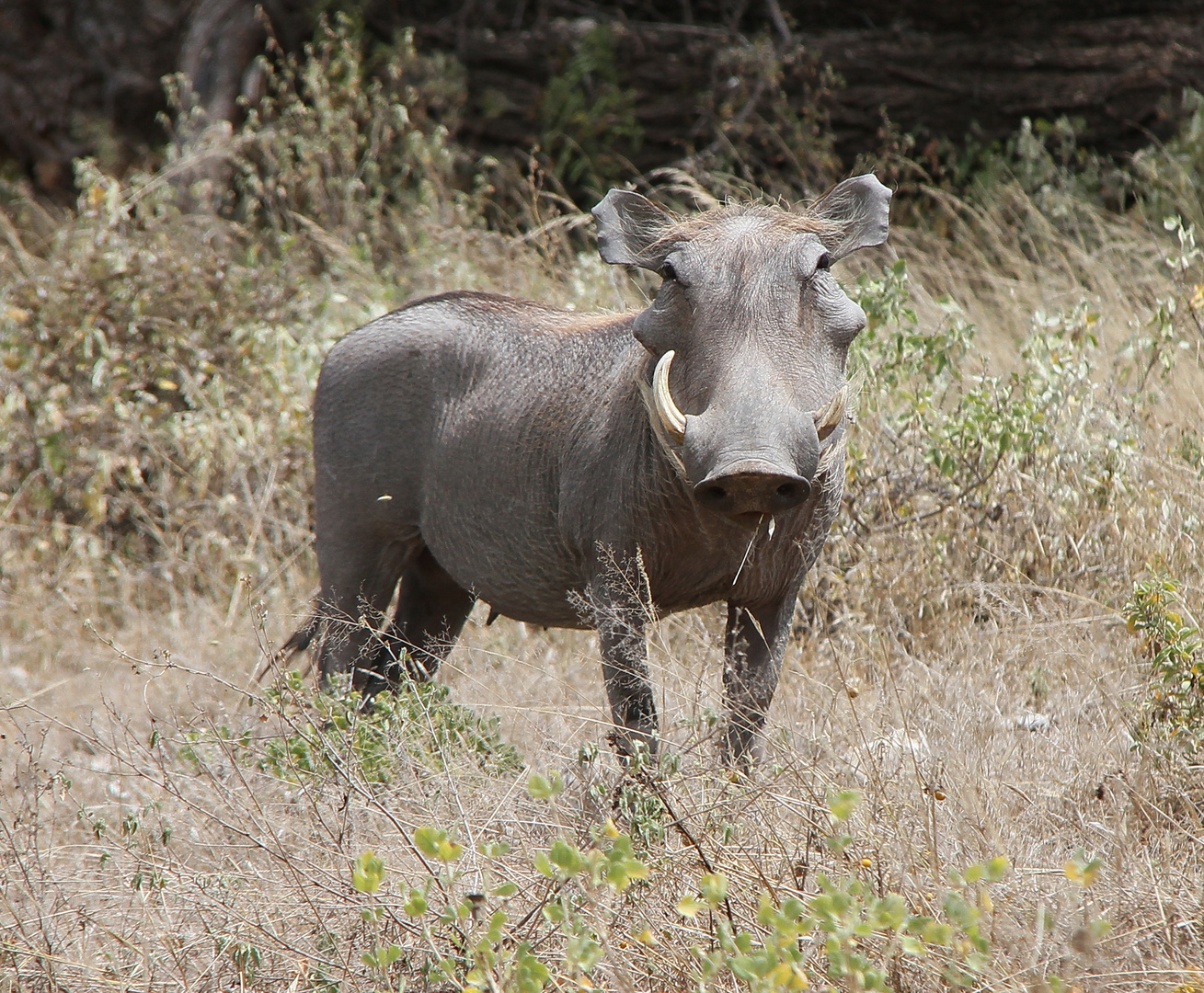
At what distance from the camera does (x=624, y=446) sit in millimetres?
3020

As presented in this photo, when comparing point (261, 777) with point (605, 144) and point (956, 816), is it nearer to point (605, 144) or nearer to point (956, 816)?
point (956, 816)

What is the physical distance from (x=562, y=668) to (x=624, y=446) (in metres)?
1.52

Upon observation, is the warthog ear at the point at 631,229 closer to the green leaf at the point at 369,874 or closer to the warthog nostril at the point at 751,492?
the warthog nostril at the point at 751,492

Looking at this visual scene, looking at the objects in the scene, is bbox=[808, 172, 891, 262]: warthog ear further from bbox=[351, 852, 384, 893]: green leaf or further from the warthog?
bbox=[351, 852, 384, 893]: green leaf

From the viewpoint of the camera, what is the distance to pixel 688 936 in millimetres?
2303

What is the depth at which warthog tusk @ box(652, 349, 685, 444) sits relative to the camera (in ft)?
8.64

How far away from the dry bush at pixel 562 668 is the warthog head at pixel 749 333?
1.81 ft

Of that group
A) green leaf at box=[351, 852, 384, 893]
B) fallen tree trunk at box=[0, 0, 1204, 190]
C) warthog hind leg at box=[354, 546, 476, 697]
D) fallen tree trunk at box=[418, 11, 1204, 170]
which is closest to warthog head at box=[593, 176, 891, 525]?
green leaf at box=[351, 852, 384, 893]

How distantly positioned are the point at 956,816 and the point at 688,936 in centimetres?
57

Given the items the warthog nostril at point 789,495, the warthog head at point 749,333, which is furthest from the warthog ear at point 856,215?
the warthog nostril at point 789,495

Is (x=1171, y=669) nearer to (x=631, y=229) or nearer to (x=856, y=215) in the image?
(x=856, y=215)

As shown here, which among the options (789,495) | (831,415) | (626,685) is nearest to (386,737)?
(626,685)

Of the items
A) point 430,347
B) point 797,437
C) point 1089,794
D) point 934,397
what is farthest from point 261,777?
point 934,397

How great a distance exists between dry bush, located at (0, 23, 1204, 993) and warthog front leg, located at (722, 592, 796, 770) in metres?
0.08
